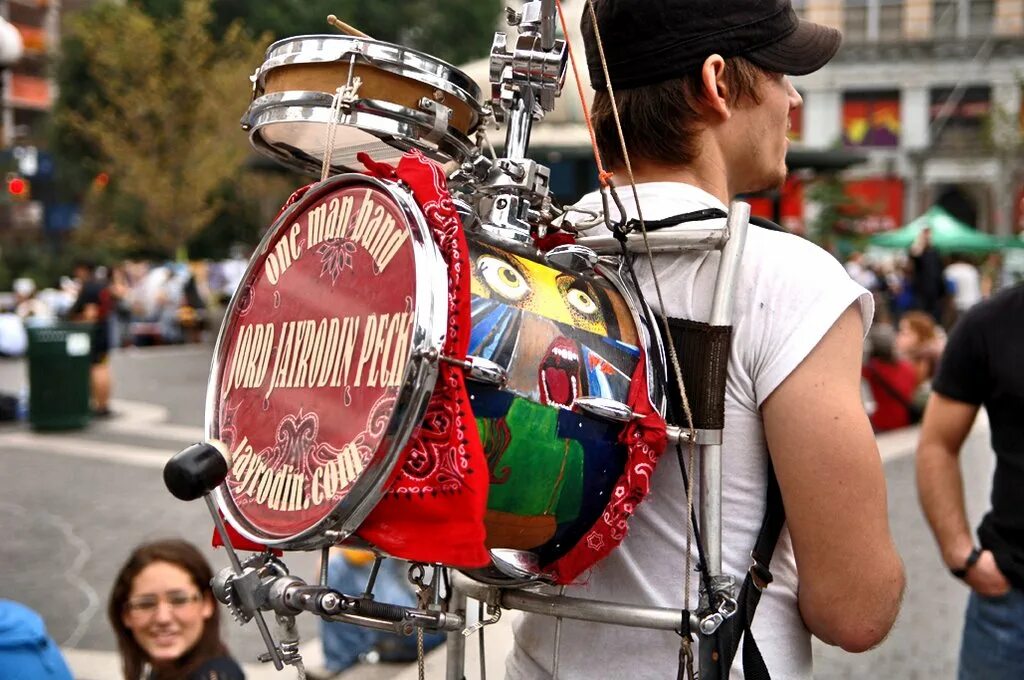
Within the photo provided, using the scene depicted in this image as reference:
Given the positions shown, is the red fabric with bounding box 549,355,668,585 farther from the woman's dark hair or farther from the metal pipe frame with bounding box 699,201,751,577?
the woman's dark hair

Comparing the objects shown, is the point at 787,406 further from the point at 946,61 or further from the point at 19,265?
the point at 946,61

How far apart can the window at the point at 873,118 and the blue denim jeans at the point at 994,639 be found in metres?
→ 39.3

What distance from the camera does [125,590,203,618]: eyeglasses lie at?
372 cm

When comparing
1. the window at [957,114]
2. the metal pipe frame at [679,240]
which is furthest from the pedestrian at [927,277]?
the window at [957,114]

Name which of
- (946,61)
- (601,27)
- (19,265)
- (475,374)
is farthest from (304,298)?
(946,61)

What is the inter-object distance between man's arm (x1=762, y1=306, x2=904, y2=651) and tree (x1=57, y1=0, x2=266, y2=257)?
83.2ft

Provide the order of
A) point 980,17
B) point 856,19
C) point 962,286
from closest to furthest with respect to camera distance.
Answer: point 962,286, point 980,17, point 856,19

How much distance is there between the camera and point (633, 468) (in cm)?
141

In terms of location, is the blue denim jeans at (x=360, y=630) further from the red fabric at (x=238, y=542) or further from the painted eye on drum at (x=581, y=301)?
the painted eye on drum at (x=581, y=301)

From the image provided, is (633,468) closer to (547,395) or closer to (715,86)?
(547,395)

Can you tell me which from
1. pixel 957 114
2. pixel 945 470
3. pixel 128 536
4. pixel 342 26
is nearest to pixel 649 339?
pixel 342 26

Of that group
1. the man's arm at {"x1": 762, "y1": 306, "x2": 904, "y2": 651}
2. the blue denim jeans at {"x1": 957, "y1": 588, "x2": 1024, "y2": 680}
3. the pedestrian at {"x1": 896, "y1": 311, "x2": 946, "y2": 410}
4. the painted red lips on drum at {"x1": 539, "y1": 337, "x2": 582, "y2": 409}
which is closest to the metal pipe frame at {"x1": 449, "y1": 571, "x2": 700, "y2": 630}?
the man's arm at {"x1": 762, "y1": 306, "x2": 904, "y2": 651}

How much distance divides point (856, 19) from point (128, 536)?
37.4 meters

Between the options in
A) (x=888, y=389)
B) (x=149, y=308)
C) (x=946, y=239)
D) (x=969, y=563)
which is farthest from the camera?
(x=946, y=239)
